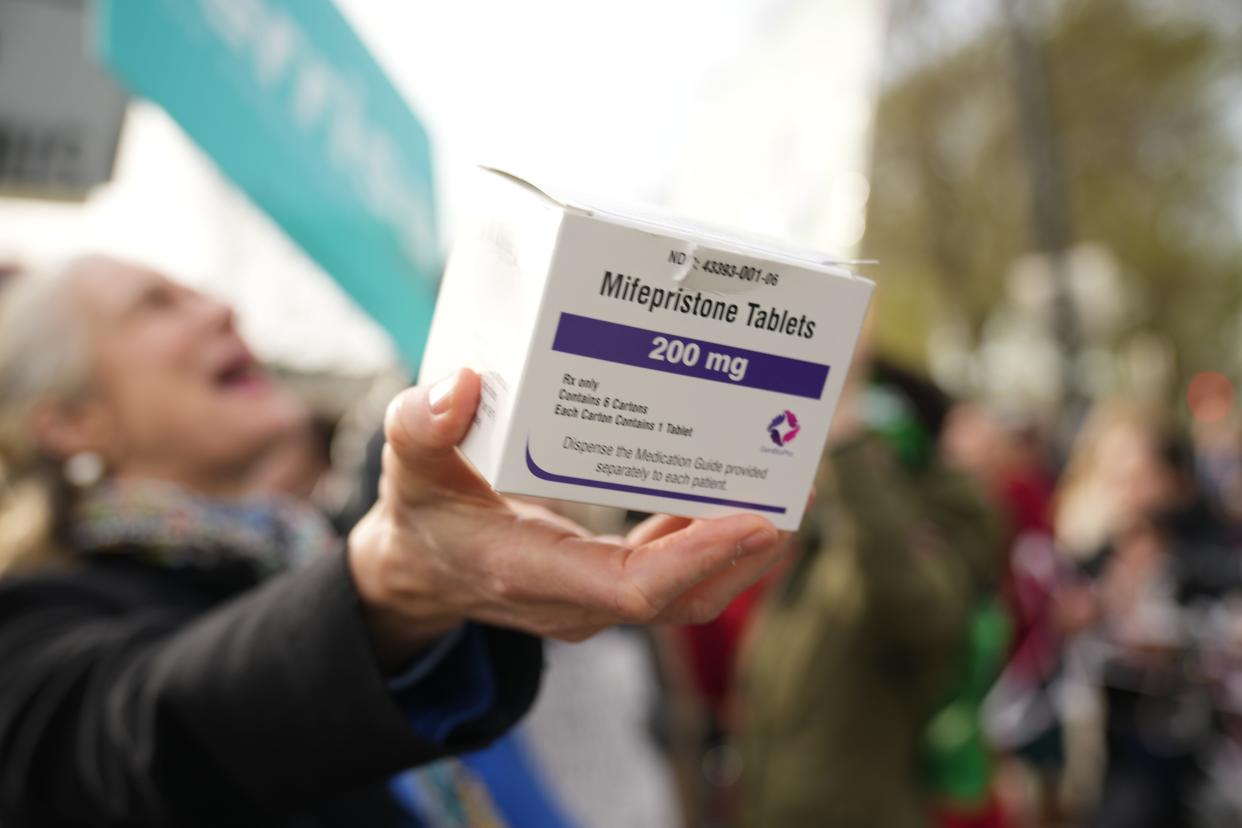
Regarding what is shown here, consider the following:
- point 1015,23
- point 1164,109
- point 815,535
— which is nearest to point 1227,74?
point 1164,109

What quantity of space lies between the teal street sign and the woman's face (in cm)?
28

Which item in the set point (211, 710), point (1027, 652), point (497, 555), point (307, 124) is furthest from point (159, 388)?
point (1027, 652)

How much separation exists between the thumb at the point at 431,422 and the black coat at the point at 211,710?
23cm

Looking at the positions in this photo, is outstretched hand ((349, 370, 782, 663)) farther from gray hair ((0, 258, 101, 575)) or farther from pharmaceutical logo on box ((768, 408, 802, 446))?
gray hair ((0, 258, 101, 575))

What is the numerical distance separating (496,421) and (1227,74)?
17.9 metres

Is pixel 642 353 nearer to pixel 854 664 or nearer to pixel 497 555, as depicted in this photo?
pixel 497 555

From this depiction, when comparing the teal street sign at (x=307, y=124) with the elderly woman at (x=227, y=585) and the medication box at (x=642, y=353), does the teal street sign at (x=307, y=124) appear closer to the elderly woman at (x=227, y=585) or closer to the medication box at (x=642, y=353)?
the elderly woman at (x=227, y=585)

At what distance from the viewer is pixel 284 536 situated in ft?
5.14

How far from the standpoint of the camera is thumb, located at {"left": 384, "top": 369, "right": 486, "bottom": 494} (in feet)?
2.37

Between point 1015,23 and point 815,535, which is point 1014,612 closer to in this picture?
point 815,535

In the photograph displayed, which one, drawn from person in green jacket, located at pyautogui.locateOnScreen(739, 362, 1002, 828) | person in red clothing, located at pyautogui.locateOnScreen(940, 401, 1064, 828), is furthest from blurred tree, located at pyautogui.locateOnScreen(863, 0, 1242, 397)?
person in green jacket, located at pyautogui.locateOnScreen(739, 362, 1002, 828)

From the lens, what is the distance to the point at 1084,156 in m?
16.0

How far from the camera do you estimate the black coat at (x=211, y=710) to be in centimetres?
93

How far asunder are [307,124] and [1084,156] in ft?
56.9
